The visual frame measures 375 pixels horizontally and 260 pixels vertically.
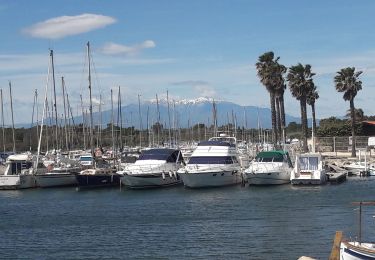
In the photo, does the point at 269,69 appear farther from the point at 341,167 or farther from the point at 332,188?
the point at 332,188

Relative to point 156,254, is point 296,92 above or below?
above

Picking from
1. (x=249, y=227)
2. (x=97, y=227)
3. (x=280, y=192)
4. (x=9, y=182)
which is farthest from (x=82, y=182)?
(x=249, y=227)

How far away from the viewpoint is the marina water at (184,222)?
119 feet

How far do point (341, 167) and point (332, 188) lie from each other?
54.4 feet

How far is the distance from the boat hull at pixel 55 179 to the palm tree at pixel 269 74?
31.1 meters

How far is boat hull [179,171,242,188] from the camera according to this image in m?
68.2

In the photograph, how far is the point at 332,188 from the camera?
6569 cm

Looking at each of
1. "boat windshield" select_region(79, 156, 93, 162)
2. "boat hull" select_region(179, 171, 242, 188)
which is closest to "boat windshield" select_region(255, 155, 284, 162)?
"boat hull" select_region(179, 171, 242, 188)

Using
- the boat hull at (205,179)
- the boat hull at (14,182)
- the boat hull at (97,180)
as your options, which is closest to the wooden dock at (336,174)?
the boat hull at (205,179)

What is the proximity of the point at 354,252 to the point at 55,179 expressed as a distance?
54.1 meters

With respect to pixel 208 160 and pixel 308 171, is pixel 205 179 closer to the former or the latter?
pixel 208 160

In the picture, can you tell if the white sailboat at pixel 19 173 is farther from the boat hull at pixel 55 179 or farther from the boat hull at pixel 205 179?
the boat hull at pixel 205 179

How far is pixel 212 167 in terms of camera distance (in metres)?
69.6

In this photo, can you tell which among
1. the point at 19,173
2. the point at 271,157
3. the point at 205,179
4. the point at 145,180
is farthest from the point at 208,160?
the point at 19,173
